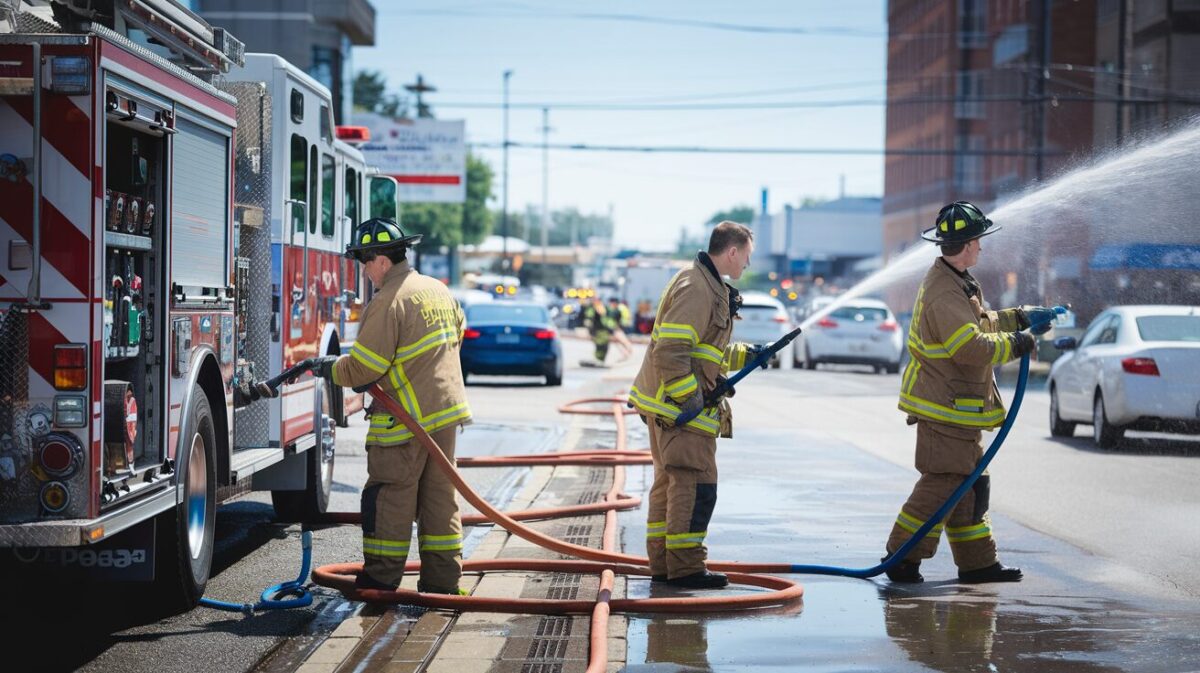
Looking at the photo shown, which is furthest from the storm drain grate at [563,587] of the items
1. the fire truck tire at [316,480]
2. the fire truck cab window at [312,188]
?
the fire truck cab window at [312,188]

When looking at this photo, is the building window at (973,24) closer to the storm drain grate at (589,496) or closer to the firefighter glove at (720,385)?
the storm drain grate at (589,496)

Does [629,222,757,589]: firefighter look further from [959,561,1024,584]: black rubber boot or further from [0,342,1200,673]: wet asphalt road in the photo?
[959,561,1024,584]: black rubber boot

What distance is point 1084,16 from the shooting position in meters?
52.8

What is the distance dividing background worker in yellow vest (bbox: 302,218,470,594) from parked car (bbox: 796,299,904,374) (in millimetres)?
25170

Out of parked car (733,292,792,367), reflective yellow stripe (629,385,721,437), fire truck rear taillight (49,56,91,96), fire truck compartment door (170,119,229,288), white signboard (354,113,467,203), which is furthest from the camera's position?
white signboard (354,113,467,203)

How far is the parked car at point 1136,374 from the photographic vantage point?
1516 cm

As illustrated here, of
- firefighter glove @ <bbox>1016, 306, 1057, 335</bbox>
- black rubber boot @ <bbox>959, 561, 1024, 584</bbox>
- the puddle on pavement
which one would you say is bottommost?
the puddle on pavement

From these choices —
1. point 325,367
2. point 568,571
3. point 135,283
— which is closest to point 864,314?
point 568,571

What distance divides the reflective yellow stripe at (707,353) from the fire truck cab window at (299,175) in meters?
3.02

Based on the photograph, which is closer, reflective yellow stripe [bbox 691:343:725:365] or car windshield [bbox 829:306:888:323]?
reflective yellow stripe [bbox 691:343:725:365]

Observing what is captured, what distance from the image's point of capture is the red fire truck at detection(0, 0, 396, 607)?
235 inches

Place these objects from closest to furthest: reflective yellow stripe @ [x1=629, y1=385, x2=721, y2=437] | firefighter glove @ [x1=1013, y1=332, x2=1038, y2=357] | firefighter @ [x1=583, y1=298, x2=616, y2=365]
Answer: reflective yellow stripe @ [x1=629, y1=385, x2=721, y2=437], firefighter glove @ [x1=1013, y1=332, x2=1038, y2=357], firefighter @ [x1=583, y1=298, x2=616, y2=365]

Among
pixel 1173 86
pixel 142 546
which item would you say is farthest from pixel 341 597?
pixel 1173 86

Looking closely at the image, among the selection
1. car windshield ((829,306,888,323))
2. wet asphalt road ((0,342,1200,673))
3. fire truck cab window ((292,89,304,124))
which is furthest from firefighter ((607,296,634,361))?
fire truck cab window ((292,89,304,124))
